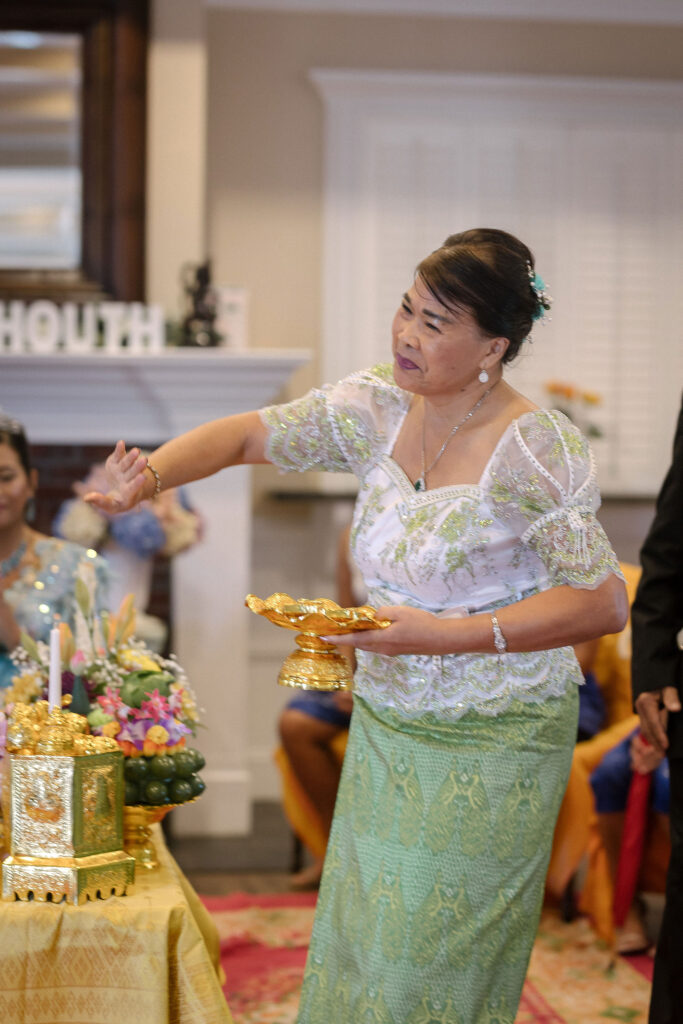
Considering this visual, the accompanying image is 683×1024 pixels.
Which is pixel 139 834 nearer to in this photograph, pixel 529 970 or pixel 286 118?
pixel 529 970

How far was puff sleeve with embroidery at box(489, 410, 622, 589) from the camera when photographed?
190 centimetres

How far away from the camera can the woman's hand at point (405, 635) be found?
185cm

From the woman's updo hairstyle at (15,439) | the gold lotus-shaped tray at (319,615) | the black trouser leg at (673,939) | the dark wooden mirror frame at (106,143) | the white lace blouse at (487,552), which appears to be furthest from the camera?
the dark wooden mirror frame at (106,143)

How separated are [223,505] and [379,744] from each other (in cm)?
311

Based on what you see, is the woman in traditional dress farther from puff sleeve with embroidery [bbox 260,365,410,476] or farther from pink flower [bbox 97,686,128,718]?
pink flower [bbox 97,686,128,718]

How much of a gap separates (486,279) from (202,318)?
10.3ft

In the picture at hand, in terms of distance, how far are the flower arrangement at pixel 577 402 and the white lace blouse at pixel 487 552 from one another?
3735 millimetres

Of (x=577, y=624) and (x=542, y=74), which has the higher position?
(x=542, y=74)

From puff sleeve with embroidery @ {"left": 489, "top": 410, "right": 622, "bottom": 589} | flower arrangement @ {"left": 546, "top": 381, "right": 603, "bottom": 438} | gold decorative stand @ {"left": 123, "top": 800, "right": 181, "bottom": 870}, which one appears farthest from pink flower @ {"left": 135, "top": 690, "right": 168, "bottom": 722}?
flower arrangement @ {"left": 546, "top": 381, "right": 603, "bottom": 438}

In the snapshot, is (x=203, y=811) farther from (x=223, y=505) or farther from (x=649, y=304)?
(x=649, y=304)

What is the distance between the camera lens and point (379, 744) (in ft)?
6.70

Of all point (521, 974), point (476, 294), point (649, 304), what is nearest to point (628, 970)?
point (521, 974)

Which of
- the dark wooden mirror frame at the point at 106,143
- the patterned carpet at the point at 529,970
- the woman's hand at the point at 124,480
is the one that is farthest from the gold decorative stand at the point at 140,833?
the dark wooden mirror frame at the point at 106,143

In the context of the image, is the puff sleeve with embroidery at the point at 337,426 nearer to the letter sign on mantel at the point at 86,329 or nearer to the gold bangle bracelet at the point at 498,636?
the gold bangle bracelet at the point at 498,636
